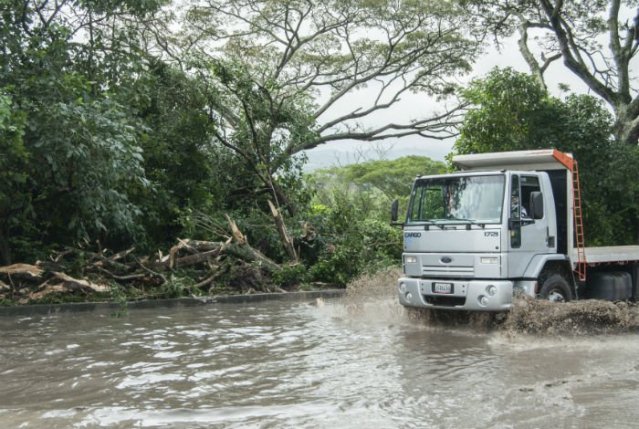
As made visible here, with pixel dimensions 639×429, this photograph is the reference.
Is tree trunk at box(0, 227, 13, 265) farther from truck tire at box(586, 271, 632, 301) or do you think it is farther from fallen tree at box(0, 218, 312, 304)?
truck tire at box(586, 271, 632, 301)

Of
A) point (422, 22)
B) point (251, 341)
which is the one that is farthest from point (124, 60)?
point (422, 22)

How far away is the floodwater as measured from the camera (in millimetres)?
6289

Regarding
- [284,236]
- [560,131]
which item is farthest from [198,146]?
[560,131]

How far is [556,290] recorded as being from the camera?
1118 centimetres

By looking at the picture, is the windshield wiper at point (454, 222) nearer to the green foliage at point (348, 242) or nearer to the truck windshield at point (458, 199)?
the truck windshield at point (458, 199)

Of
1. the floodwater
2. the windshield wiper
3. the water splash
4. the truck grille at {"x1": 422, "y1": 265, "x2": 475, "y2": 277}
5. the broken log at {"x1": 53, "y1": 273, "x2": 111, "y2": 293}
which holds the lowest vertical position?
the floodwater

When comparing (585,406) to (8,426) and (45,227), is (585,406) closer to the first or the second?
(8,426)

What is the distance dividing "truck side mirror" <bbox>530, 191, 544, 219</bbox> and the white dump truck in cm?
1

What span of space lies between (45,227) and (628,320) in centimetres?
1274

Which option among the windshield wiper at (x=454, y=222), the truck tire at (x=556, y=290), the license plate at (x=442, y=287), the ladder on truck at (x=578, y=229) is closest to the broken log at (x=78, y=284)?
the license plate at (x=442, y=287)

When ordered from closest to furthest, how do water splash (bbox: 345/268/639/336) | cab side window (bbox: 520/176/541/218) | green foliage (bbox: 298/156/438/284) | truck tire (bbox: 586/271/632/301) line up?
water splash (bbox: 345/268/639/336) < cab side window (bbox: 520/176/541/218) < truck tire (bbox: 586/271/632/301) < green foliage (bbox: 298/156/438/284)

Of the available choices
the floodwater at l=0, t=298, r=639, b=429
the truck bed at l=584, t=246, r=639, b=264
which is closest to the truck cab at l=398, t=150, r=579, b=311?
the truck bed at l=584, t=246, r=639, b=264

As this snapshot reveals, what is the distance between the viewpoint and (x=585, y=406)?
255 inches

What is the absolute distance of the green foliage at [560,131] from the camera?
19109 mm
